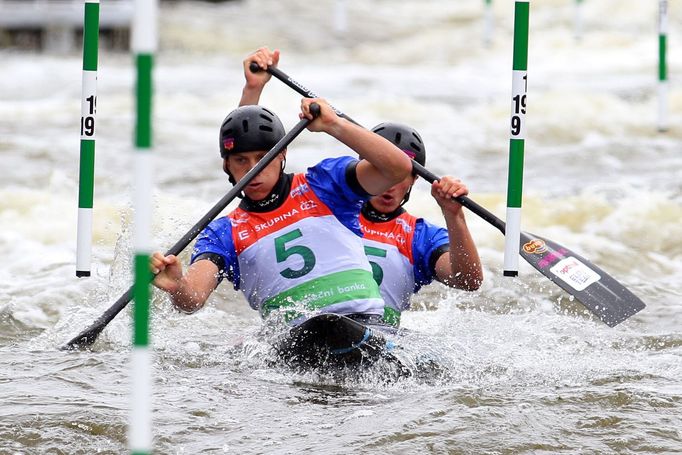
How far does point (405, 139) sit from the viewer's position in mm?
5906

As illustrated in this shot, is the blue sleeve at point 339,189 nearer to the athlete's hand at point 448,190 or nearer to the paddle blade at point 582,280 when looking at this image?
the athlete's hand at point 448,190

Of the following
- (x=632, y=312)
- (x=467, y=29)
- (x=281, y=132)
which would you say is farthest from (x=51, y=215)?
(x=467, y=29)

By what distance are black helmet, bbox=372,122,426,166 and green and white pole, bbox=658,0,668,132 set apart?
7822mm

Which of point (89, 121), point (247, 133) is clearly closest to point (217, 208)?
point (247, 133)

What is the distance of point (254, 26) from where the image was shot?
25.3 meters

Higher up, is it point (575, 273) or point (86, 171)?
point (86, 171)

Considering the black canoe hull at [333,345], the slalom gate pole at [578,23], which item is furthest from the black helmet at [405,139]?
the slalom gate pole at [578,23]

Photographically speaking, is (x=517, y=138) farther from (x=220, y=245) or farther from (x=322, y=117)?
(x=220, y=245)

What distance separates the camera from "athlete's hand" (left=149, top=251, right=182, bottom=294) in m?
4.78

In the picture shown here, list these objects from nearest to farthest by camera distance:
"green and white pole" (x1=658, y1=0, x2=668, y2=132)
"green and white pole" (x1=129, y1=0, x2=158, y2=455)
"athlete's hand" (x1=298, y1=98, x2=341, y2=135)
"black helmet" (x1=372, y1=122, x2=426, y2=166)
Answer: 1. "green and white pole" (x1=129, y1=0, x2=158, y2=455)
2. "athlete's hand" (x1=298, y1=98, x2=341, y2=135)
3. "black helmet" (x1=372, y1=122, x2=426, y2=166)
4. "green and white pole" (x1=658, y1=0, x2=668, y2=132)

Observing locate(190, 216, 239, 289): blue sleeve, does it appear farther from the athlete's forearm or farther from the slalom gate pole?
the slalom gate pole

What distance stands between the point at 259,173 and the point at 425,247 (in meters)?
1.05

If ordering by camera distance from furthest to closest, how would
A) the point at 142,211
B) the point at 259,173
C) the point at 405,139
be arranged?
the point at 405,139 < the point at 259,173 < the point at 142,211

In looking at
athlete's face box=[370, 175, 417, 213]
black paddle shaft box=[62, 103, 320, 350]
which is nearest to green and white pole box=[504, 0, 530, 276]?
athlete's face box=[370, 175, 417, 213]
